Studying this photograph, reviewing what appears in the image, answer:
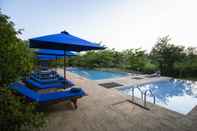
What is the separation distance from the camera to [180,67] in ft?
41.3

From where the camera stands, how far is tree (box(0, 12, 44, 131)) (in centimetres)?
179

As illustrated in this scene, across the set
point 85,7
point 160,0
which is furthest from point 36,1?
point 160,0

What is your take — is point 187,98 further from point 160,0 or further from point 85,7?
point 85,7

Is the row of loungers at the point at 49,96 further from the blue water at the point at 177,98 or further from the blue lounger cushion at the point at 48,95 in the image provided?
the blue water at the point at 177,98

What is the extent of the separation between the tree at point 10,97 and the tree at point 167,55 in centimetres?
1417

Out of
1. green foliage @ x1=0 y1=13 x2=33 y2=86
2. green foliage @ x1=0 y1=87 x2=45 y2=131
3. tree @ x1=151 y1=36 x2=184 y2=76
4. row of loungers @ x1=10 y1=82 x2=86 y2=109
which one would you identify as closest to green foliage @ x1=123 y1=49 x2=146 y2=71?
tree @ x1=151 y1=36 x2=184 y2=76

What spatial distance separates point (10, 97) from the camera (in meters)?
1.86

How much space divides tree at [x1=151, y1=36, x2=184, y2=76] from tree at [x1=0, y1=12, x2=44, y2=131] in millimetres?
14175

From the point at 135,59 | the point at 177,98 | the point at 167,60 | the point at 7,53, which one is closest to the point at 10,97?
Answer: the point at 7,53

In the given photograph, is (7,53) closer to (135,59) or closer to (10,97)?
(10,97)

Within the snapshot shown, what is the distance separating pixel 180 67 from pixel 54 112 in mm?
12962

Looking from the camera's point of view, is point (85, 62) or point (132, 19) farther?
Result: point (85, 62)

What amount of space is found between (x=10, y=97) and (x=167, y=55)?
49.3 feet

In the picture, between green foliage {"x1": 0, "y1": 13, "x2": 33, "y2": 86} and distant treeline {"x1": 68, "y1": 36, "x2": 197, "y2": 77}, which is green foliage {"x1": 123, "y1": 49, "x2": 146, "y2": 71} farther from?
green foliage {"x1": 0, "y1": 13, "x2": 33, "y2": 86}
